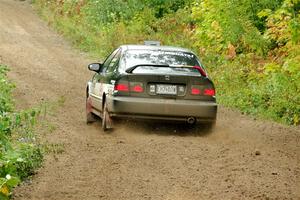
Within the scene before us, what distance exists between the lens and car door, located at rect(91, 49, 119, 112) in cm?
1225

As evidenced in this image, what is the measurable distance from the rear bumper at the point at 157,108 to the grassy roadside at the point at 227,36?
3896 millimetres

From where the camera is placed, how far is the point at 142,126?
39.3ft

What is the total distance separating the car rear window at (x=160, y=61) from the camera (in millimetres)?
11414

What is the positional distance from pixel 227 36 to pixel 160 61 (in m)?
9.47

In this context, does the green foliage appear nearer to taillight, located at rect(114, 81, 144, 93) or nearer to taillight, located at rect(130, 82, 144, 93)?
taillight, located at rect(114, 81, 144, 93)

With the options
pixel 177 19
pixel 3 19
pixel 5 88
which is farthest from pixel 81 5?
pixel 5 88

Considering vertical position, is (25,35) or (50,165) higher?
(50,165)

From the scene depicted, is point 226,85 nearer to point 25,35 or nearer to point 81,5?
point 25,35

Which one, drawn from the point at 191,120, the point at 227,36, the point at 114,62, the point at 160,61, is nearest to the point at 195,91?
the point at 191,120

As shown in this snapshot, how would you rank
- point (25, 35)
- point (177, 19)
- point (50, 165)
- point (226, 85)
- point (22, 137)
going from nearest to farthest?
point (50, 165), point (22, 137), point (226, 85), point (177, 19), point (25, 35)

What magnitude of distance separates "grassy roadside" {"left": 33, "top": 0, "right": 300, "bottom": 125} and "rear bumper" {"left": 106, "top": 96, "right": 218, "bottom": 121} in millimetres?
3896

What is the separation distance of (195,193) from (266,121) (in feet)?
23.8

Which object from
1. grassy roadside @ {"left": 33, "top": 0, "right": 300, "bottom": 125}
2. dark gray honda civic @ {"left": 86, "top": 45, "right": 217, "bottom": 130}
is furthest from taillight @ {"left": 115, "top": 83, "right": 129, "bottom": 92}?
grassy roadside @ {"left": 33, "top": 0, "right": 300, "bottom": 125}

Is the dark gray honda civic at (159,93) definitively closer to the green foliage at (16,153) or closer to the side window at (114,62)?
the side window at (114,62)
